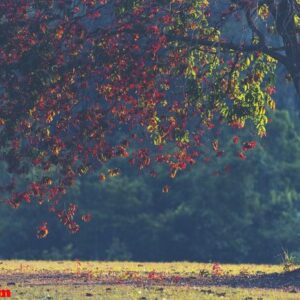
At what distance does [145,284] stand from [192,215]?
28404mm

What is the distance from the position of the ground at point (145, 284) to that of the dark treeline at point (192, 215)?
72.3 feet

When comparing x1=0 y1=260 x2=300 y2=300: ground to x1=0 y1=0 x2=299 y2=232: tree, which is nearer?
x1=0 y1=260 x2=300 y2=300: ground

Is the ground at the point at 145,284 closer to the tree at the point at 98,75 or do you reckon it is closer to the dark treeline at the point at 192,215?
the tree at the point at 98,75

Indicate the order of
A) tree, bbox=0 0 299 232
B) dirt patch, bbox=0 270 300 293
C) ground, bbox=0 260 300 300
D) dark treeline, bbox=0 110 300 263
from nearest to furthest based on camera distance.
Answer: ground, bbox=0 260 300 300, tree, bbox=0 0 299 232, dirt patch, bbox=0 270 300 293, dark treeline, bbox=0 110 300 263

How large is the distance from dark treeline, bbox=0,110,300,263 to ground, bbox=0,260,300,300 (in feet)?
72.3

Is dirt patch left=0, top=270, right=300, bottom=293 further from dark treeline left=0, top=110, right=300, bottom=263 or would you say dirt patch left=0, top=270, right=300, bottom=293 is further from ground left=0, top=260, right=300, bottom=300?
dark treeline left=0, top=110, right=300, bottom=263

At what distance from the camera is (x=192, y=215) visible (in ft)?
167

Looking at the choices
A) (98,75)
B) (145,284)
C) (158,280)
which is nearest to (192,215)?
(158,280)

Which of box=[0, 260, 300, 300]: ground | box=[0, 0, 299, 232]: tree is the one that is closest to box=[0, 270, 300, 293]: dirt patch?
box=[0, 260, 300, 300]: ground

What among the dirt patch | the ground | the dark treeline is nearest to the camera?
the ground

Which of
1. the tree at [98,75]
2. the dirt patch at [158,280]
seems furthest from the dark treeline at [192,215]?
the tree at [98,75]

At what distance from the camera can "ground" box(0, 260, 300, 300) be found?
1970 centimetres

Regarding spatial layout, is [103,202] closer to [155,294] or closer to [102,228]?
[102,228]

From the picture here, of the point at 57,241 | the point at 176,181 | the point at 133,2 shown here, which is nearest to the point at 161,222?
the point at 176,181
